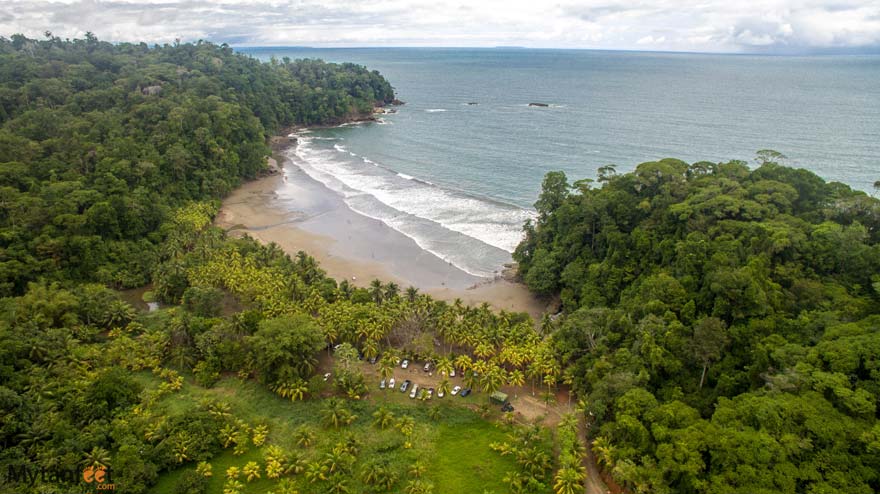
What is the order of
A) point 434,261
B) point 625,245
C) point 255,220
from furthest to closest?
point 255,220
point 434,261
point 625,245

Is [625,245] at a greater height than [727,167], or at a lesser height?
lesser

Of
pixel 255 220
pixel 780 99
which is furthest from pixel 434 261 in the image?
pixel 780 99

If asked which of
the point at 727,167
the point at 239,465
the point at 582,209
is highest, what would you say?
the point at 727,167

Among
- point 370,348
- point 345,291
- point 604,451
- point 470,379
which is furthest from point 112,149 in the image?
point 604,451

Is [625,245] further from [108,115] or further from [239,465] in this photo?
[108,115]

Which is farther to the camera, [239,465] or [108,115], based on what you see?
[108,115]

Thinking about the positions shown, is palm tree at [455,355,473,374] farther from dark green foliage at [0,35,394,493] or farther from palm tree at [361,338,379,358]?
dark green foliage at [0,35,394,493]

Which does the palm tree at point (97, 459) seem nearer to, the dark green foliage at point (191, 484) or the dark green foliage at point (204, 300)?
the dark green foliage at point (191, 484)

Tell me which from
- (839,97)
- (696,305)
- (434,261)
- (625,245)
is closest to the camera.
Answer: (696,305)
